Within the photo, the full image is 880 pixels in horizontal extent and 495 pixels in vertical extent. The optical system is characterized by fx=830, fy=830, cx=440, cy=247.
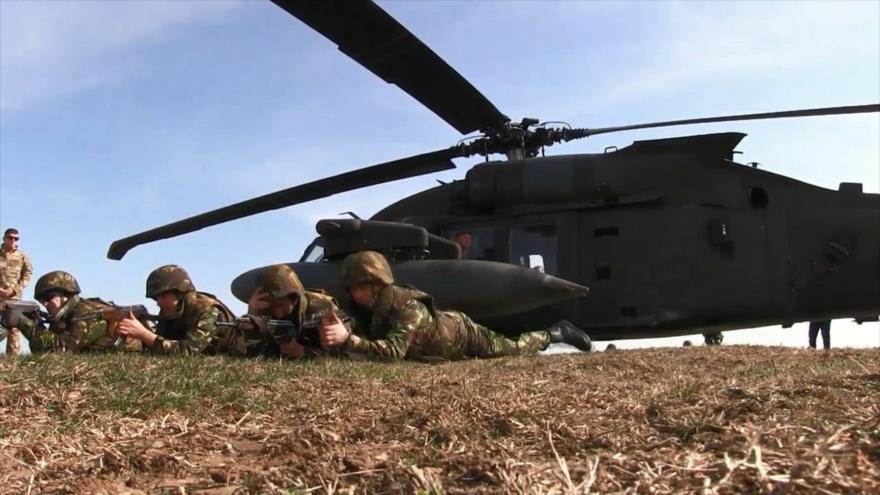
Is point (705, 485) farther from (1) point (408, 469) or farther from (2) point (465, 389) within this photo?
(2) point (465, 389)

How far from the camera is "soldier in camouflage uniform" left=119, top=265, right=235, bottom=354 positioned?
22.1 ft

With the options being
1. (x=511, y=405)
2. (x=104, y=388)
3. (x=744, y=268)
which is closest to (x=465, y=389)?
(x=511, y=405)

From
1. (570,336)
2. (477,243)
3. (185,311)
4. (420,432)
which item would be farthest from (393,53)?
(420,432)

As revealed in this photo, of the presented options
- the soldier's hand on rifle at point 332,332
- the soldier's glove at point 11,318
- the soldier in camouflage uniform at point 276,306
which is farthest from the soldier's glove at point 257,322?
the soldier's glove at point 11,318

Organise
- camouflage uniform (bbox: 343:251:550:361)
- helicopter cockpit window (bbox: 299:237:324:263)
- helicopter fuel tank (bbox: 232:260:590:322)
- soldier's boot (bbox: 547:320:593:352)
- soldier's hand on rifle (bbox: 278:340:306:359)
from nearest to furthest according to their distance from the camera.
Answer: soldier's hand on rifle (bbox: 278:340:306:359), camouflage uniform (bbox: 343:251:550:361), helicopter fuel tank (bbox: 232:260:590:322), soldier's boot (bbox: 547:320:593:352), helicopter cockpit window (bbox: 299:237:324:263)

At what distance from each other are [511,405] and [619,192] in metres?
6.42

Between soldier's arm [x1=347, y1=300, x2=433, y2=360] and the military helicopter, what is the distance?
1519 mm

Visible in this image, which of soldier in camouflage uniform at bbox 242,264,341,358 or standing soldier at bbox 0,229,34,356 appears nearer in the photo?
soldier in camouflage uniform at bbox 242,264,341,358

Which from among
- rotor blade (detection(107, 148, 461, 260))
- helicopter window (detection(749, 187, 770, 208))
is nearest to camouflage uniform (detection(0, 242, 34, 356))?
rotor blade (detection(107, 148, 461, 260))

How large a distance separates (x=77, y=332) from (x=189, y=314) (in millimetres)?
934

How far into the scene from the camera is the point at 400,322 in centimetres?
670

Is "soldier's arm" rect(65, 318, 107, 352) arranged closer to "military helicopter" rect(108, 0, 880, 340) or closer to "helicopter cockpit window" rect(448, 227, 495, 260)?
"military helicopter" rect(108, 0, 880, 340)


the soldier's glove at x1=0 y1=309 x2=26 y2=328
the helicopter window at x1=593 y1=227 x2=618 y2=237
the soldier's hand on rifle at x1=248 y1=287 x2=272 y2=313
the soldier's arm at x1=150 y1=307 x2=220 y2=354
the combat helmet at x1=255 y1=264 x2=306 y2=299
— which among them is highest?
the helicopter window at x1=593 y1=227 x2=618 y2=237

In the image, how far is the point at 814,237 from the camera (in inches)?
340
